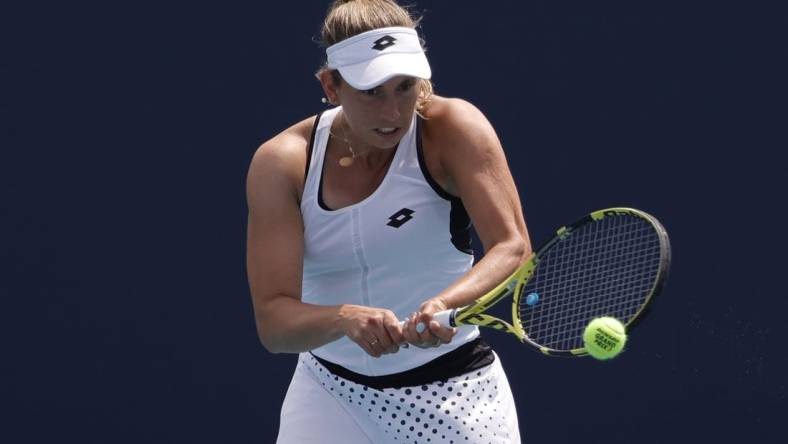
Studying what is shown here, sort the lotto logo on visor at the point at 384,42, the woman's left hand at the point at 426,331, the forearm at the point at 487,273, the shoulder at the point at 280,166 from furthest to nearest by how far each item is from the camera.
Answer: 1. the shoulder at the point at 280,166
2. the lotto logo on visor at the point at 384,42
3. the forearm at the point at 487,273
4. the woman's left hand at the point at 426,331

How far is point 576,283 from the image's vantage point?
139 inches

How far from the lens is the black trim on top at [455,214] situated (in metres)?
3.35

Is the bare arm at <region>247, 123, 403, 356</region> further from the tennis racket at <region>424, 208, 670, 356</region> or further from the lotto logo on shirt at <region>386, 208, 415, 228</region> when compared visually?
the tennis racket at <region>424, 208, 670, 356</region>

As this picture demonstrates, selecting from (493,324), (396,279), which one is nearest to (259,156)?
(396,279)

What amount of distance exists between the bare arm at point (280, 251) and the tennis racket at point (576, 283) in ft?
1.27

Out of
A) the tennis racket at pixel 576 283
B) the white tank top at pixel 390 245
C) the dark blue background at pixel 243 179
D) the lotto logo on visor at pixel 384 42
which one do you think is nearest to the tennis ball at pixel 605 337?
the tennis racket at pixel 576 283

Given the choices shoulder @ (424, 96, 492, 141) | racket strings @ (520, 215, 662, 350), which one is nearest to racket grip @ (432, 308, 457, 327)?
racket strings @ (520, 215, 662, 350)

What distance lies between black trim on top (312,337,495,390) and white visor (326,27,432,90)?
0.66 m

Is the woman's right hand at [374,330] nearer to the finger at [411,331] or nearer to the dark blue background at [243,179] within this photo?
the finger at [411,331]

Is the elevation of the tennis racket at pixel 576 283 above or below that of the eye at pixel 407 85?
below

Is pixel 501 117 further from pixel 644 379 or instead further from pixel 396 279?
pixel 396 279

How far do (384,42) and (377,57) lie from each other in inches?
2.1

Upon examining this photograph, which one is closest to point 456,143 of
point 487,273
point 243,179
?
point 487,273

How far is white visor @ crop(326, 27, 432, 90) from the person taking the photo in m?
3.18
